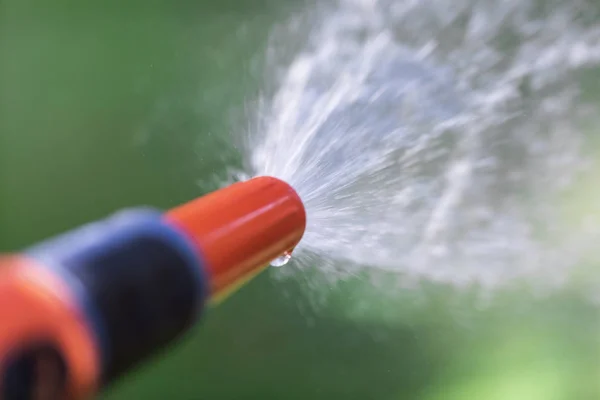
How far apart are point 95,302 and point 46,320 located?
0.7 inches

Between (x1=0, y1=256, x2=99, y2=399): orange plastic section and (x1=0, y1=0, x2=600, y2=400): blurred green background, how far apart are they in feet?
1.90

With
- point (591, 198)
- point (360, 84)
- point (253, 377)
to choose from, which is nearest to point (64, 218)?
point (253, 377)

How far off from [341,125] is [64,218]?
0.45 metres

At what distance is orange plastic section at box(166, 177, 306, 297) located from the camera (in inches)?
11.7

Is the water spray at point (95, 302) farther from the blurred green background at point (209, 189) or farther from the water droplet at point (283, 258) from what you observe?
the blurred green background at point (209, 189)

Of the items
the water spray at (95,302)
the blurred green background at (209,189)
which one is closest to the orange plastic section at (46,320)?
the water spray at (95,302)

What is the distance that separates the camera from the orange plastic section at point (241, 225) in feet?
0.97

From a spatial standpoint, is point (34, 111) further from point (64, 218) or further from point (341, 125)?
point (341, 125)

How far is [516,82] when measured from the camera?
0.73 meters

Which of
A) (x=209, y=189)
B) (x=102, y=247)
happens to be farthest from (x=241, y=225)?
(x=209, y=189)

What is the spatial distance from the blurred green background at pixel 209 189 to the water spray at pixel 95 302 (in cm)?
54

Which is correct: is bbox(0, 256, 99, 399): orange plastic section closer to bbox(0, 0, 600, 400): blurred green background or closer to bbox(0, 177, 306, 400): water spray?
bbox(0, 177, 306, 400): water spray

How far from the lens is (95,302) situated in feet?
Answer: 0.65

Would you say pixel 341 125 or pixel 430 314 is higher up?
pixel 341 125
